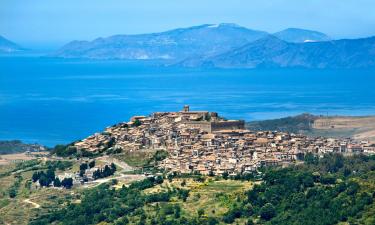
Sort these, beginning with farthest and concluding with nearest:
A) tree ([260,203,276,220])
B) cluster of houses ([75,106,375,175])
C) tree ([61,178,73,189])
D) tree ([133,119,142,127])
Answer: tree ([133,119,142,127]), cluster of houses ([75,106,375,175]), tree ([61,178,73,189]), tree ([260,203,276,220])

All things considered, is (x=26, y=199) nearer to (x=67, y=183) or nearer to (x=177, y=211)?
(x=67, y=183)

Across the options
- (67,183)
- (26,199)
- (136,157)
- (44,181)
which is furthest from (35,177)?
(136,157)

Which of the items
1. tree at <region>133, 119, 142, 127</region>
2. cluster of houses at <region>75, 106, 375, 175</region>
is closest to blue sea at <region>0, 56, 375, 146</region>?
tree at <region>133, 119, 142, 127</region>

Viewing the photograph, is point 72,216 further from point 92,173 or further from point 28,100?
point 28,100

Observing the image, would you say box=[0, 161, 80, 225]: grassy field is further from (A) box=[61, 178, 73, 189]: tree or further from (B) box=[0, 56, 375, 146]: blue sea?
(B) box=[0, 56, 375, 146]: blue sea

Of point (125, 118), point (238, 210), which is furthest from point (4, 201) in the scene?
point (125, 118)
